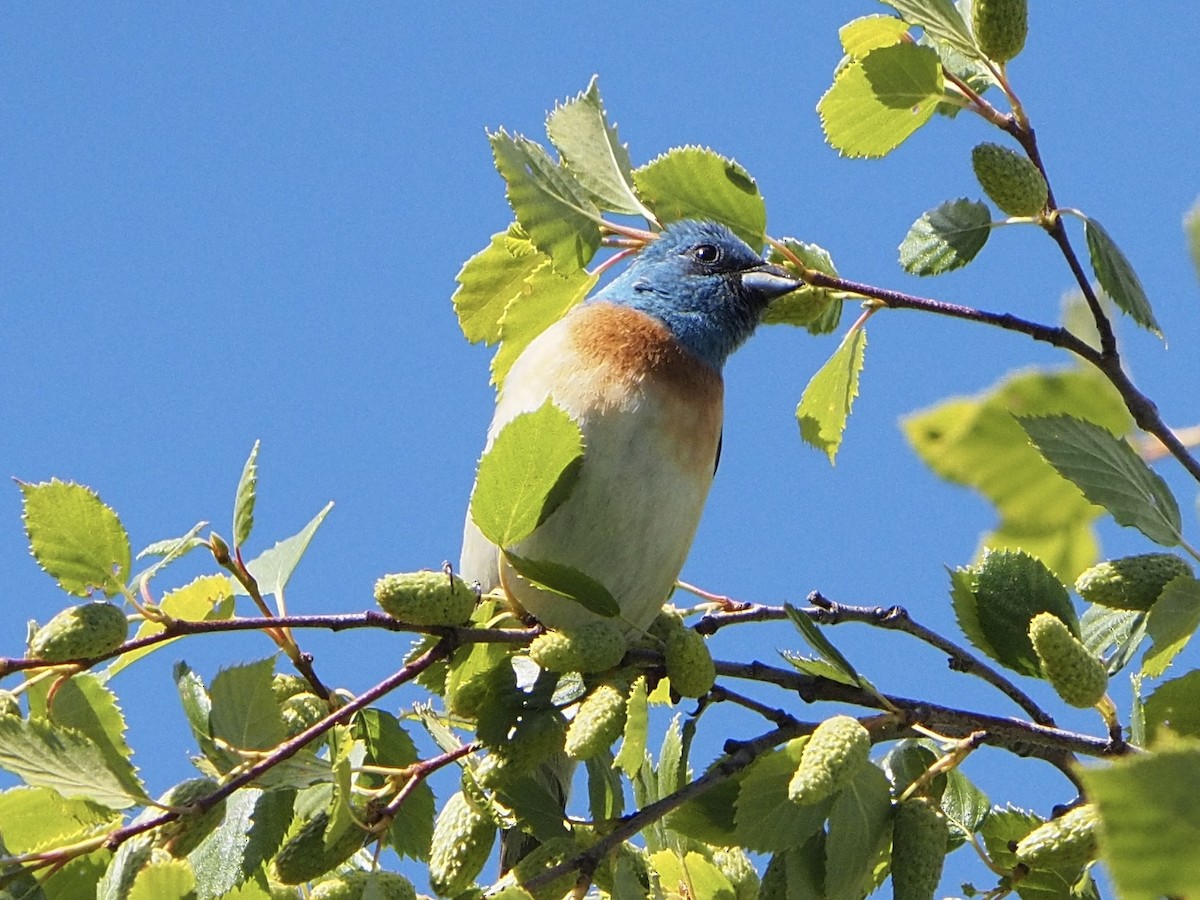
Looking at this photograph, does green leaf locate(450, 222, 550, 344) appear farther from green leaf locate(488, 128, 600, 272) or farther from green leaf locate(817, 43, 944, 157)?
green leaf locate(817, 43, 944, 157)

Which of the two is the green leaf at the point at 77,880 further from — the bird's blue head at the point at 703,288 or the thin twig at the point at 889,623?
the bird's blue head at the point at 703,288

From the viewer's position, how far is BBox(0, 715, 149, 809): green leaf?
291cm

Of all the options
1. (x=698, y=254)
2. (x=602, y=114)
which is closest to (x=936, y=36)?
(x=602, y=114)

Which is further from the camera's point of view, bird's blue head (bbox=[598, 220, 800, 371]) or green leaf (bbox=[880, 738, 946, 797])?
bird's blue head (bbox=[598, 220, 800, 371])

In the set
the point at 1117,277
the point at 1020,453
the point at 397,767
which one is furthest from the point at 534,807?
the point at 1117,277

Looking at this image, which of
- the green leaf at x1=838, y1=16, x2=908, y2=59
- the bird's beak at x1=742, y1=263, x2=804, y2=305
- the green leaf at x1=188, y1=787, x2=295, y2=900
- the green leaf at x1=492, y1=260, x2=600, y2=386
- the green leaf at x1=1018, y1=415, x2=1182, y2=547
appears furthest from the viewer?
the bird's beak at x1=742, y1=263, x2=804, y2=305

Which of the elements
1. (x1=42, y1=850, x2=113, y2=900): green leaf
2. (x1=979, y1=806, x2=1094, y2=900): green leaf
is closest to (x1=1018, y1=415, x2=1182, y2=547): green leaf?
(x1=979, y1=806, x2=1094, y2=900): green leaf

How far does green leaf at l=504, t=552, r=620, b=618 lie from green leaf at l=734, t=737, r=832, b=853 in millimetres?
477

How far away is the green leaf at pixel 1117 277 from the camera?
11.1 feet

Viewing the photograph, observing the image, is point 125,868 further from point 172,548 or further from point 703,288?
point 703,288

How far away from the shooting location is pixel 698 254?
5906 mm

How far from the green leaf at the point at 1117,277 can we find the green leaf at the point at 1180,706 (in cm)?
83

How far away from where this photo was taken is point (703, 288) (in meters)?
5.78

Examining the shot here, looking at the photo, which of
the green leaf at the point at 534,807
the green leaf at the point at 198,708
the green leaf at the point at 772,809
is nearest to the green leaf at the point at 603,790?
the green leaf at the point at 534,807
